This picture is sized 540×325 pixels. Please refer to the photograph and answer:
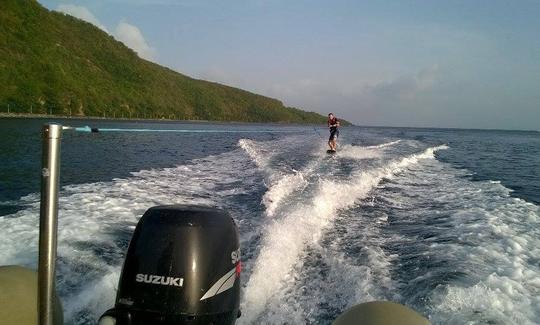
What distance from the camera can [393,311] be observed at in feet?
7.59

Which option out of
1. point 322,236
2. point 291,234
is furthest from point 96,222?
point 322,236

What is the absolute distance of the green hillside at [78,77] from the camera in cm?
5341

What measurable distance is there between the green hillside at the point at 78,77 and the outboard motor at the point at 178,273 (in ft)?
161

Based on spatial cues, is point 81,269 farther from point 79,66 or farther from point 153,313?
point 79,66

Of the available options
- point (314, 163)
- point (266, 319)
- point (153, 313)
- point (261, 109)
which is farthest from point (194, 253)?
point (261, 109)

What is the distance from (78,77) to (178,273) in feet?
252

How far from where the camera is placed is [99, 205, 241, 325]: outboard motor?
8.95ft

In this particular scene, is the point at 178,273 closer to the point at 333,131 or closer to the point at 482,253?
the point at 482,253

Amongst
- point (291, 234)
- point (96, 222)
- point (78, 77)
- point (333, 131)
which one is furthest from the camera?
point (78, 77)

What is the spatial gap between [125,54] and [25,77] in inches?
2559

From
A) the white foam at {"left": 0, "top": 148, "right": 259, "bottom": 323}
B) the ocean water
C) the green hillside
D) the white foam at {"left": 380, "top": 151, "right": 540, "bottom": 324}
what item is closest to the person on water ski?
the ocean water

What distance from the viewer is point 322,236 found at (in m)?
6.01

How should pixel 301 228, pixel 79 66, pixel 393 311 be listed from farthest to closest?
pixel 79 66, pixel 301 228, pixel 393 311

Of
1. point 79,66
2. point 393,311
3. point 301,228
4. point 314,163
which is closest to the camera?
point 393,311
